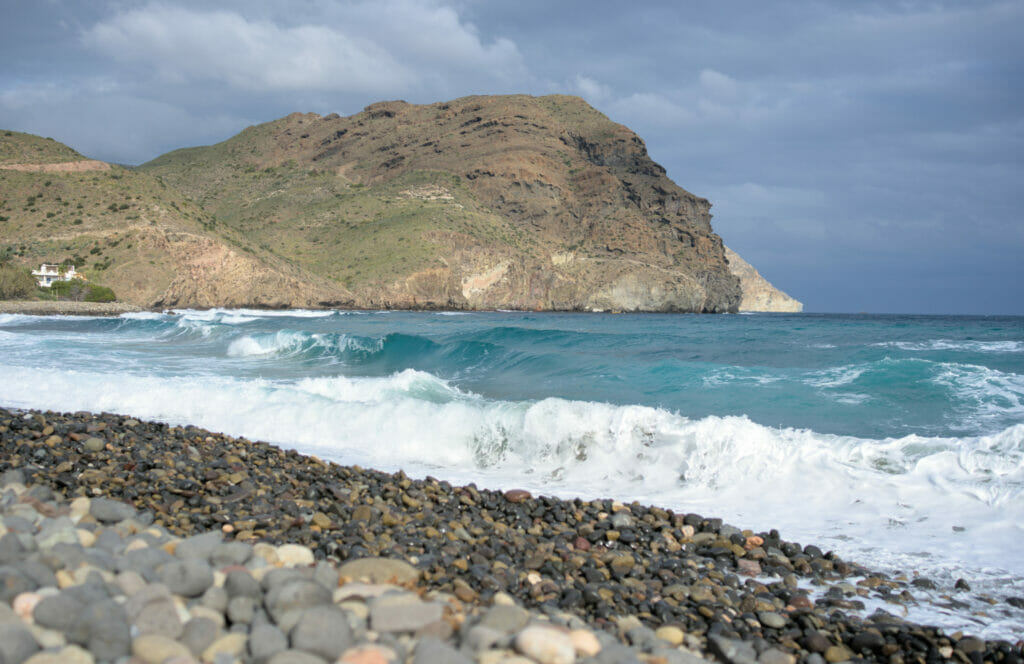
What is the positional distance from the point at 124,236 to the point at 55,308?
17.3m

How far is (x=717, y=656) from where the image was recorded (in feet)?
11.9

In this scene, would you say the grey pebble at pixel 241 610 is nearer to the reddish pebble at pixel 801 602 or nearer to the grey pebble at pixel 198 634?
the grey pebble at pixel 198 634

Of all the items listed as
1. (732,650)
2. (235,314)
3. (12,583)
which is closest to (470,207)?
(235,314)

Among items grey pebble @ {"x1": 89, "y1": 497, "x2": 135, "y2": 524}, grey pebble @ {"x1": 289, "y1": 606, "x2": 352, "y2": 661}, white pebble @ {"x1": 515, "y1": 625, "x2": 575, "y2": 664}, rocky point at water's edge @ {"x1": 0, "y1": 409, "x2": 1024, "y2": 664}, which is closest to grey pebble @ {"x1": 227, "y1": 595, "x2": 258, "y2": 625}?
rocky point at water's edge @ {"x1": 0, "y1": 409, "x2": 1024, "y2": 664}

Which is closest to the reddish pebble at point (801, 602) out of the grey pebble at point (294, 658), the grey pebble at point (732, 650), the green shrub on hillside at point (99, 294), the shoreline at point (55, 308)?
the grey pebble at point (732, 650)

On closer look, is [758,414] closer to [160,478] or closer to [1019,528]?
[1019,528]

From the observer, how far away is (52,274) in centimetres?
5416

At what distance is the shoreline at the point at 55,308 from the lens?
41531 mm

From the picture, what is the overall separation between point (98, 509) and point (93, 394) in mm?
9907

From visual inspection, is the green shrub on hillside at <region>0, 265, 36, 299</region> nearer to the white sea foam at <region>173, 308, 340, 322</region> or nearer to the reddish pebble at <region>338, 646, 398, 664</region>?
the white sea foam at <region>173, 308, 340, 322</region>

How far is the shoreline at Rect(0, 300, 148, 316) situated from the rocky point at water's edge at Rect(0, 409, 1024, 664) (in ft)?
136

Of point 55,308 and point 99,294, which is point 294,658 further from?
point 99,294

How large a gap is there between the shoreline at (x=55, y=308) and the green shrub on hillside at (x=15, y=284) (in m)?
2.16

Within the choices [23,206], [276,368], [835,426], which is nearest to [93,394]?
[276,368]
